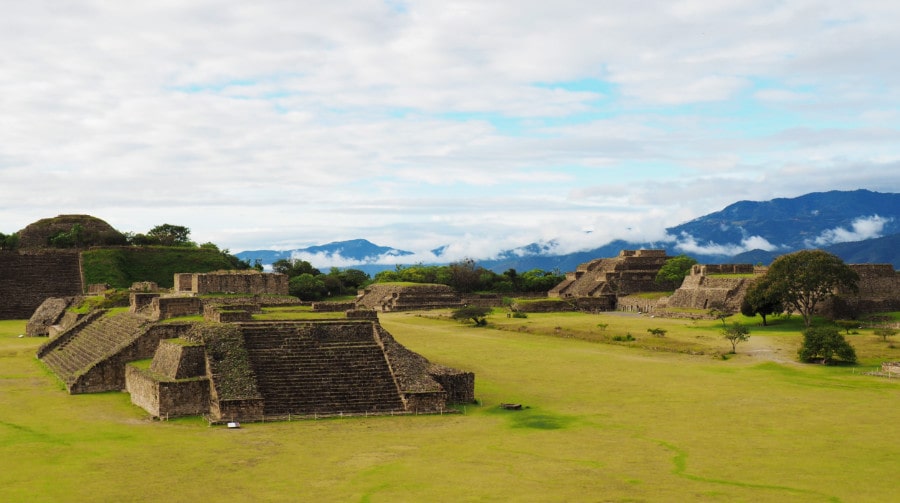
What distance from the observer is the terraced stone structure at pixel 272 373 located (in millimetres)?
28297

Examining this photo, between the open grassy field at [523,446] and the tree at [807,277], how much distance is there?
15133mm

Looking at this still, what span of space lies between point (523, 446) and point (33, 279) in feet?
230

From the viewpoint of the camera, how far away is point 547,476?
2027 cm

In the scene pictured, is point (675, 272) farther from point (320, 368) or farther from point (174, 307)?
point (320, 368)

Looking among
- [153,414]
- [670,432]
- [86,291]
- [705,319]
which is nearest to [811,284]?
[705,319]

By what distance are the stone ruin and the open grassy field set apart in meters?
1.08

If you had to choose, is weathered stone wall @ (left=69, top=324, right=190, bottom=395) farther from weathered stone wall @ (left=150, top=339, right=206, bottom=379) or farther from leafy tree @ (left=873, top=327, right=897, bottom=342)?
leafy tree @ (left=873, top=327, right=897, bottom=342)

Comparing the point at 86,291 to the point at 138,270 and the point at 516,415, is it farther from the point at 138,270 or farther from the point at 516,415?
the point at 516,415

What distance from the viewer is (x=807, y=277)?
53719mm

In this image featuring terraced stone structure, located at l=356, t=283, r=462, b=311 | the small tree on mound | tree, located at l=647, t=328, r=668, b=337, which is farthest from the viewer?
terraced stone structure, located at l=356, t=283, r=462, b=311

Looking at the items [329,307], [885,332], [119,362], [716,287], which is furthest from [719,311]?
[119,362]

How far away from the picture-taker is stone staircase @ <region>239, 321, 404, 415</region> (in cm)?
2889

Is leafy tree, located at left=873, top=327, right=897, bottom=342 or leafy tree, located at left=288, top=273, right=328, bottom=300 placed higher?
leafy tree, located at left=288, top=273, right=328, bottom=300

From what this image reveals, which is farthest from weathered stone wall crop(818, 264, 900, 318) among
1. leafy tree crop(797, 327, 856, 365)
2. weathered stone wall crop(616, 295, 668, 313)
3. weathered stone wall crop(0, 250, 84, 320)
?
weathered stone wall crop(0, 250, 84, 320)
